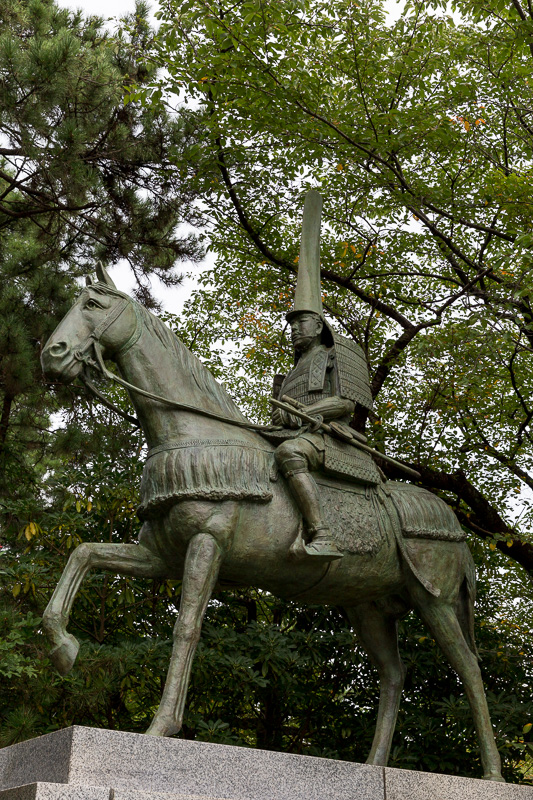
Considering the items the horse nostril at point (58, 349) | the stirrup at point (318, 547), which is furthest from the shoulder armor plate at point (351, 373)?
the horse nostril at point (58, 349)

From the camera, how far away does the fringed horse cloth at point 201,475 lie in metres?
5.38

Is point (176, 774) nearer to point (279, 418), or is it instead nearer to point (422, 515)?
point (279, 418)

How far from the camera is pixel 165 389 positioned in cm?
564

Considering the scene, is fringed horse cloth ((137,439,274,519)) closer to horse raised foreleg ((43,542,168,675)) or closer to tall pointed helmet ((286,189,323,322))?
horse raised foreleg ((43,542,168,675))

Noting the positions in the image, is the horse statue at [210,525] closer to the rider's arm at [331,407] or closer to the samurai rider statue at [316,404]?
the samurai rider statue at [316,404]

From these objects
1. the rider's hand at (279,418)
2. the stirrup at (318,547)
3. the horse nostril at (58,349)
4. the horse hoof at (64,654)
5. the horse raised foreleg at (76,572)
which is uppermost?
the rider's hand at (279,418)

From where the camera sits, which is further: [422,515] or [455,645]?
[422,515]

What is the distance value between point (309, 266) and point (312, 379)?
104 centimetres

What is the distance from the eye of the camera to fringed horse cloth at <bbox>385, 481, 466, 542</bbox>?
6293mm

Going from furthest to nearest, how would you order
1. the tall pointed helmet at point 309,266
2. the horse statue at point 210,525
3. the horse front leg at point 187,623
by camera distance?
1. the tall pointed helmet at point 309,266
2. the horse statue at point 210,525
3. the horse front leg at point 187,623

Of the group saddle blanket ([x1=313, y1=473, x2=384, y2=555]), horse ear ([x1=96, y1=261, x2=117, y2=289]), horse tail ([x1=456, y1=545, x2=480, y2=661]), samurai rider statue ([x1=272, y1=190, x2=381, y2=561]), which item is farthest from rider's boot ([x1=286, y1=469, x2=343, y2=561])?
horse ear ([x1=96, y1=261, x2=117, y2=289])

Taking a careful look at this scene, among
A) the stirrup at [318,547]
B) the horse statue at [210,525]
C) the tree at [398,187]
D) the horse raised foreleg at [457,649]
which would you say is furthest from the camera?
the tree at [398,187]

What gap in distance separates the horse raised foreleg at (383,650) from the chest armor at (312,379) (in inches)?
62.1

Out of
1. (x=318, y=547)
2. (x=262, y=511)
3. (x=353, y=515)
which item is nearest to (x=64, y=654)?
(x=262, y=511)
